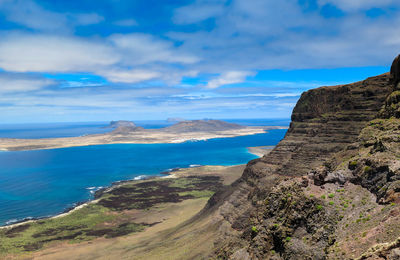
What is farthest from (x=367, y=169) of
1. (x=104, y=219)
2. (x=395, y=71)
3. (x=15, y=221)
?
(x=15, y=221)

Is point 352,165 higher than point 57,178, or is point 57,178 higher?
point 352,165

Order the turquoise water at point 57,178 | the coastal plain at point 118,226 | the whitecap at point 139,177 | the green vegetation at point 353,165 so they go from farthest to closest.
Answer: the whitecap at point 139,177 → the turquoise water at point 57,178 → the coastal plain at point 118,226 → the green vegetation at point 353,165

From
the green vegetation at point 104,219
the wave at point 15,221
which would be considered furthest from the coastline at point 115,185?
the green vegetation at point 104,219

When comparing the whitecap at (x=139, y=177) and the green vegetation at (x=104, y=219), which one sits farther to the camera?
the whitecap at (x=139, y=177)

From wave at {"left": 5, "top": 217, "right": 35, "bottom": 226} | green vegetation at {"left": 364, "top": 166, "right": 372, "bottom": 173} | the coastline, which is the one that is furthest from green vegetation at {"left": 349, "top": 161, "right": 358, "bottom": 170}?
wave at {"left": 5, "top": 217, "right": 35, "bottom": 226}

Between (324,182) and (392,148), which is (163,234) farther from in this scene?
(392,148)

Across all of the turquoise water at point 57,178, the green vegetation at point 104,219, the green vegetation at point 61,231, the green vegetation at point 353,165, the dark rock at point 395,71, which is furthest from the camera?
the turquoise water at point 57,178

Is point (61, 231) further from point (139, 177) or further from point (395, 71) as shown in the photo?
point (395, 71)

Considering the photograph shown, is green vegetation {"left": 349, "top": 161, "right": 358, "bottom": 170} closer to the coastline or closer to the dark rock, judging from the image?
the dark rock

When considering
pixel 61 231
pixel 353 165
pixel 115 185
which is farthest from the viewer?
pixel 115 185

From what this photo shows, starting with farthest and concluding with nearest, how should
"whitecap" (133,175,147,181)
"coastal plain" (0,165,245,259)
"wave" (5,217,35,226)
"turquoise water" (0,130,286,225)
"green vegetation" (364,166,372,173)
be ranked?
"whitecap" (133,175,147,181)
"turquoise water" (0,130,286,225)
"wave" (5,217,35,226)
"coastal plain" (0,165,245,259)
"green vegetation" (364,166,372,173)

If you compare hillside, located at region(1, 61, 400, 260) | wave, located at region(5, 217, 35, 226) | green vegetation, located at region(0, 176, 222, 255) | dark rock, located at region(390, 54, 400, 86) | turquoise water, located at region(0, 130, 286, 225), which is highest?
dark rock, located at region(390, 54, 400, 86)

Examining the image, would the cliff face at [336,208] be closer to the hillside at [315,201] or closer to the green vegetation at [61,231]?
the hillside at [315,201]

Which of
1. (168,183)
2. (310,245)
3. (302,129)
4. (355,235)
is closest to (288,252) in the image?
(310,245)
